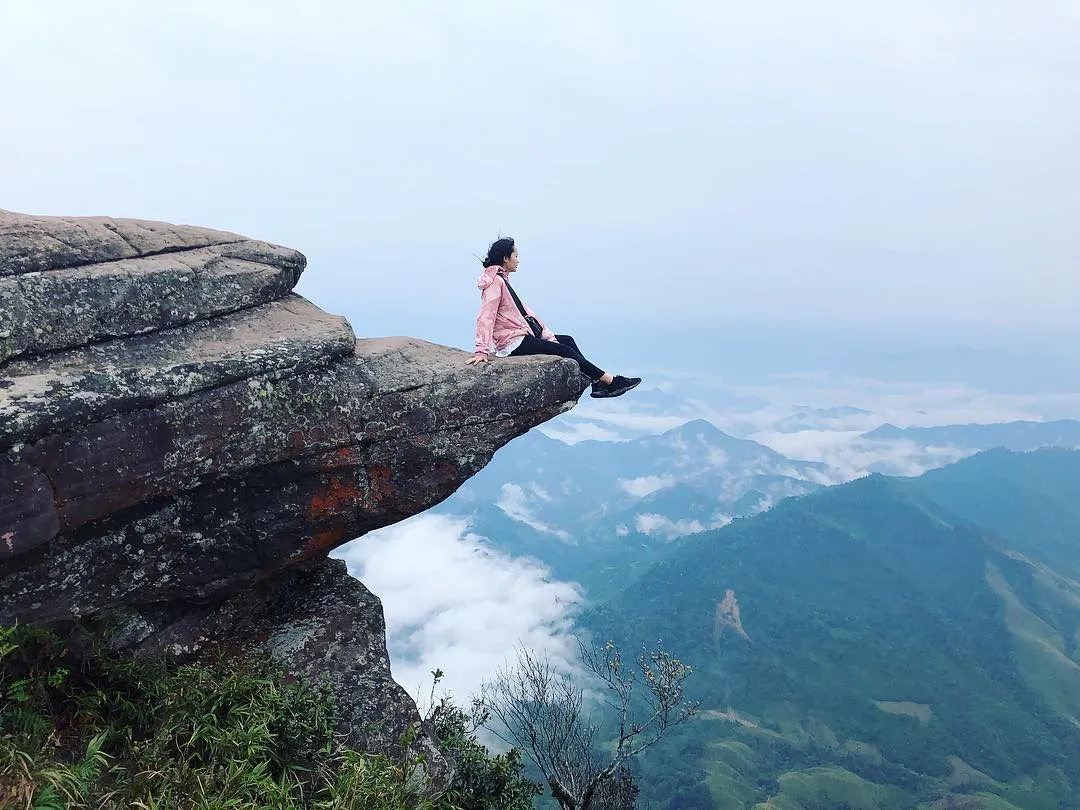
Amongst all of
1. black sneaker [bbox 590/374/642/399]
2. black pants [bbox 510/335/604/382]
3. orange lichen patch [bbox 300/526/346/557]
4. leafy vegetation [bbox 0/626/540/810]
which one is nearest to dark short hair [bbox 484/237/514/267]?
black pants [bbox 510/335/604/382]

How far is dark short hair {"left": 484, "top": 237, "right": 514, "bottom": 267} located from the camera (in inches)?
567

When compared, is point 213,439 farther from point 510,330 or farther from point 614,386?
point 614,386

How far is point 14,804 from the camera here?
8320mm

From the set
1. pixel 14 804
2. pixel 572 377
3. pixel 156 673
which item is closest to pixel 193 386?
pixel 156 673

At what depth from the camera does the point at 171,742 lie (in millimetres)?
10531

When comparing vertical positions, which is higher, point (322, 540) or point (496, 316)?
point (496, 316)

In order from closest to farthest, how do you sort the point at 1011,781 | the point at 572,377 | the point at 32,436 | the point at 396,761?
the point at 32,436 → the point at 396,761 → the point at 572,377 → the point at 1011,781

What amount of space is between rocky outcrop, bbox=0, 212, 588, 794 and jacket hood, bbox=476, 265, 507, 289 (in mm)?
1839

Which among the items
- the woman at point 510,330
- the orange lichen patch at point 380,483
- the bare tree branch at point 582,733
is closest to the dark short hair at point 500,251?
the woman at point 510,330

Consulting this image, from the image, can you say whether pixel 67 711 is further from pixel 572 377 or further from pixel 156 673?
pixel 572 377

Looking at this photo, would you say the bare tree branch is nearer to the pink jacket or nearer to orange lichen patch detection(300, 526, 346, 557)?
orange lichen patch detection(300, 526, 346, 557)

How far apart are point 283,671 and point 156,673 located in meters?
2.21

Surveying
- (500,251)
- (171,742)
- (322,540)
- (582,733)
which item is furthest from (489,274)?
(582,733)

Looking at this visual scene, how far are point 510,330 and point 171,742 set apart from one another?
9.90 m
